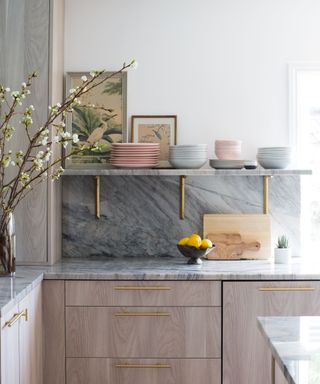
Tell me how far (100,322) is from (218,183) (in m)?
1.12

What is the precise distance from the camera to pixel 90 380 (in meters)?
3.48

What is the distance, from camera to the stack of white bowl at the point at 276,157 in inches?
151

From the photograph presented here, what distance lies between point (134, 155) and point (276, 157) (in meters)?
0.78

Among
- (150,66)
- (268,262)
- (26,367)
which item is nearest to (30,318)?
(26,367)

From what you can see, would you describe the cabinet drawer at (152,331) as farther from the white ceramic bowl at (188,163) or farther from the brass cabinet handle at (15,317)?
the white ceramic bowl at (188,163)

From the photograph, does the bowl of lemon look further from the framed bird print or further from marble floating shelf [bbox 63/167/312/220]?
the framed bird print

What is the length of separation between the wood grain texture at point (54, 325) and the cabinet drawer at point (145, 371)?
0.07 metres

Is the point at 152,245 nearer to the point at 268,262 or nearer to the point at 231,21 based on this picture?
the point at 268,262

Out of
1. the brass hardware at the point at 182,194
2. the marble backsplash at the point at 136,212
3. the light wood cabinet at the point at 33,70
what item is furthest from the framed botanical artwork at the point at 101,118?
the brass hardware at the point at 182,194

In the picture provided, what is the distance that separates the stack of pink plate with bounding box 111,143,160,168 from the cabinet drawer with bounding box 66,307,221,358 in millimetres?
819

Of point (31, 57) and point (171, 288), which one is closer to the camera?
point (171, 288)

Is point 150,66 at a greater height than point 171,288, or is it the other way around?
point 150,66

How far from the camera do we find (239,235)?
3.98 m

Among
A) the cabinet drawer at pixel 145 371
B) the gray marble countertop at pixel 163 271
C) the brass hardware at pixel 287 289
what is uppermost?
the gray marble countertop at pixel 163 271
